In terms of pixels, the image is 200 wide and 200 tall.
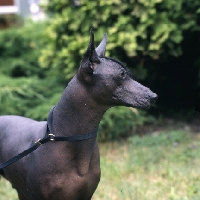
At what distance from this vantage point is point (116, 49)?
19.7ft

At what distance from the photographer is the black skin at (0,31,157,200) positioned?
2609 mm

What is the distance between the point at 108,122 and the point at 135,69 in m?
0.98

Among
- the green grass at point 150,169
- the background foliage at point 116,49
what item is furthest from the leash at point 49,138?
the background foliage at point 116,49

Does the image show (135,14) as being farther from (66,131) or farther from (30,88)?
(66,131)

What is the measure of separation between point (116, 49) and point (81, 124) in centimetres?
343

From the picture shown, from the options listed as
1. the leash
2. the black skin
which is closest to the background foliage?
the leash

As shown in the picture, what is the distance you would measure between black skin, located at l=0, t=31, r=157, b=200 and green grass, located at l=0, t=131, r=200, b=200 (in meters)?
1.41

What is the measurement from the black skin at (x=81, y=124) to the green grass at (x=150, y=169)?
4.63ft

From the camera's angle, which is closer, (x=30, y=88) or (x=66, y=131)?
(x=66, y=131)

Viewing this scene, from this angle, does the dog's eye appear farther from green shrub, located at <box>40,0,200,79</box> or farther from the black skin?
green shrub, located at <box>40,0,200,79</box>

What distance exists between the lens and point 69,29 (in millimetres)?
6262

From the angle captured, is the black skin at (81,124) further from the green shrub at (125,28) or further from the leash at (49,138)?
the green shrub at (125,28)

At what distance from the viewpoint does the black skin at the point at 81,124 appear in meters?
2.61

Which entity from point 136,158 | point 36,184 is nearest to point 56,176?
point 36,184
